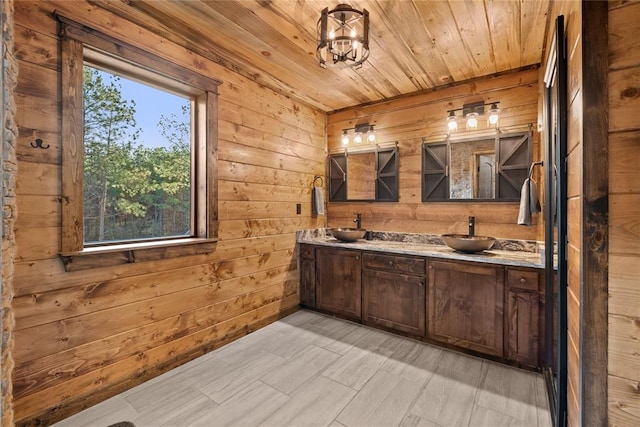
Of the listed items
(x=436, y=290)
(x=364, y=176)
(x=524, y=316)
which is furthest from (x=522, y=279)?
(x=364, y=176)

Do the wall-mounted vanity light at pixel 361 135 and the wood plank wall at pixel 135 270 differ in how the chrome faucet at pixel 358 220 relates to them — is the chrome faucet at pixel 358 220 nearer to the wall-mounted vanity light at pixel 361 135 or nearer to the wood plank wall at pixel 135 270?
the wood plank wall at pixel 135 270

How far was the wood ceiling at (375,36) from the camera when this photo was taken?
1994 millimetres

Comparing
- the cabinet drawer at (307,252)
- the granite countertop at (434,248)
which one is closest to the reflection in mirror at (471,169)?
the granite countertop at (434,248)

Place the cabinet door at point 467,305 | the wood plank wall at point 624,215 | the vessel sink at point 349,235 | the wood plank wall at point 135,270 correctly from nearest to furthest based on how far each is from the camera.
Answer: the wood plank wall at point 624,215, the wood plank wall at point 135,270, the cabinet door at point 467,305, the vessel sink at point 349,235

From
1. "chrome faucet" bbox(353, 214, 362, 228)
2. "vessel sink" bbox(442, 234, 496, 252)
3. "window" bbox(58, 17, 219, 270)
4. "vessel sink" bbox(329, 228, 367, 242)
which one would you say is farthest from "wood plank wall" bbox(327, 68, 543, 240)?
"window" bbox(58, 17, 219, 270)

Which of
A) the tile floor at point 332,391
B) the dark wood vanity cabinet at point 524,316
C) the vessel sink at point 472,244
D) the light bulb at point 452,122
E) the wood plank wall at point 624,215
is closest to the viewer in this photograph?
the wood plank wall at point 624,215

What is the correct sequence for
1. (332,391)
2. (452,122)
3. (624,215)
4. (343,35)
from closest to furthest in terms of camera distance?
(624,215) → (343,35) → (332,391) → (452,122)

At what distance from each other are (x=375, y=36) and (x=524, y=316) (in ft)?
8.16

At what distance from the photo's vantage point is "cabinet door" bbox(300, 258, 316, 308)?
3602mm

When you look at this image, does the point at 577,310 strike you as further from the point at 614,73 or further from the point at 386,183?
the point at 386,183

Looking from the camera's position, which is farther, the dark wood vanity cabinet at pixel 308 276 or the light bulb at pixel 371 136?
the light bulb at pixel 371 136

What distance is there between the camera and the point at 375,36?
2.31 metres

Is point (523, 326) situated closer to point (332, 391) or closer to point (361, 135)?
point (332, 391)

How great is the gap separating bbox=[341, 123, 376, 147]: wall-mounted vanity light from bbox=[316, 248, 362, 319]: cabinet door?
146 centimetres
